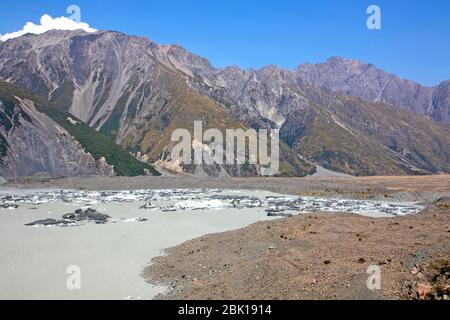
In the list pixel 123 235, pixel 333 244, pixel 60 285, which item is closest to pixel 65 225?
pixel 123 235

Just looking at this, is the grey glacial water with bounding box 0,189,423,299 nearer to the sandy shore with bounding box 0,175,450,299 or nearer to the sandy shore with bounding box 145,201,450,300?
the sandy shore with bounding box 0,175,450,299

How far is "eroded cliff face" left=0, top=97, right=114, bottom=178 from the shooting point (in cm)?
15200

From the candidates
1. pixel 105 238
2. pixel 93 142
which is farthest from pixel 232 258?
pixel 93 142

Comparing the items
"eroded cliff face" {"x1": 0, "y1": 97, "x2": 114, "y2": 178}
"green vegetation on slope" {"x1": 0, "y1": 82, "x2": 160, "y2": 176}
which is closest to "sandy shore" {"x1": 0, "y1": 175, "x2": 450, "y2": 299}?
"eroded cliff face" {"x1": 0, "y1": 97, "x2": 114, "y2": 178}

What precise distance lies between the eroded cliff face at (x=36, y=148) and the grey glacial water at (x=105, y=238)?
267 ft

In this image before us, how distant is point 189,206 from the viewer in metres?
69.6

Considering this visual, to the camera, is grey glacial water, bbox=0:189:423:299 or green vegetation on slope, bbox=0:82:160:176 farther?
green vegetation on slope, bbox=0:82:160:176

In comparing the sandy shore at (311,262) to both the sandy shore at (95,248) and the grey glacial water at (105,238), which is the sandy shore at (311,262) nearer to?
the sandy shore at (95,248)

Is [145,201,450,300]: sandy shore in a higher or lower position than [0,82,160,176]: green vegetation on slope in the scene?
lower

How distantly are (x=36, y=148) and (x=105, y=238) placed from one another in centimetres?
13073

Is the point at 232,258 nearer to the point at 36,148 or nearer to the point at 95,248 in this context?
the point at 95,248

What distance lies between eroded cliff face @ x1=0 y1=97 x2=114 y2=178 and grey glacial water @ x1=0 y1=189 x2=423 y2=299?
81.5 m

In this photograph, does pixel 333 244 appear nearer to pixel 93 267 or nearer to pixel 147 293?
pixel 147 293

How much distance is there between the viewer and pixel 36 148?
16088 cm
